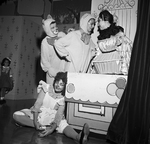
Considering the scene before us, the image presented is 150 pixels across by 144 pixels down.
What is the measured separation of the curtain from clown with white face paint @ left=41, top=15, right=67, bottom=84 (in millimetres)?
929

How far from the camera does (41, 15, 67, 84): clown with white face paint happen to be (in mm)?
1972

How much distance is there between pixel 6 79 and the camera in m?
3.30

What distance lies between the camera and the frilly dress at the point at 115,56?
1553 mm

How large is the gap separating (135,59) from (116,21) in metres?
0.61

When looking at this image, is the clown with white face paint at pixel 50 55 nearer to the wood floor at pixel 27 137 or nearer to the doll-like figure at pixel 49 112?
the doll-like figure at pixel 49 112

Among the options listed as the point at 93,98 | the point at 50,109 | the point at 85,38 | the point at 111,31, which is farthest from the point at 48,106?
the point at 111,31

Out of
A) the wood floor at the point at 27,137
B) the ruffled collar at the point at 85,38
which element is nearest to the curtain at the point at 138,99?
the wood floor at the point at 27,137

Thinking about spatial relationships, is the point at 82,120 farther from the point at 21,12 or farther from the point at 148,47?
the point at 21,12

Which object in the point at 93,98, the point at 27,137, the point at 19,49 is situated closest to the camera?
the point at 27,137

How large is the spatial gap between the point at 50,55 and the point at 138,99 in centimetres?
124

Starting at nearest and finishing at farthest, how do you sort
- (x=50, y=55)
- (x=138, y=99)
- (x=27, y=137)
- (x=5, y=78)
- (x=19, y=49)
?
1. (x=138, y=99)
2. (x=27, y=137)
3. (x=50, y=55)
4. (x=5, y=78)
5. (x=19, y=49)

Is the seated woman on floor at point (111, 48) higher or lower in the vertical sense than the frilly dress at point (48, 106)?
higher

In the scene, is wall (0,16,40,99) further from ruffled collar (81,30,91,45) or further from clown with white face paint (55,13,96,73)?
ruffled collar (81,30,91,45)

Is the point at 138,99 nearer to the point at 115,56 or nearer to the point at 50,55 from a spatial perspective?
the point at 115,56
